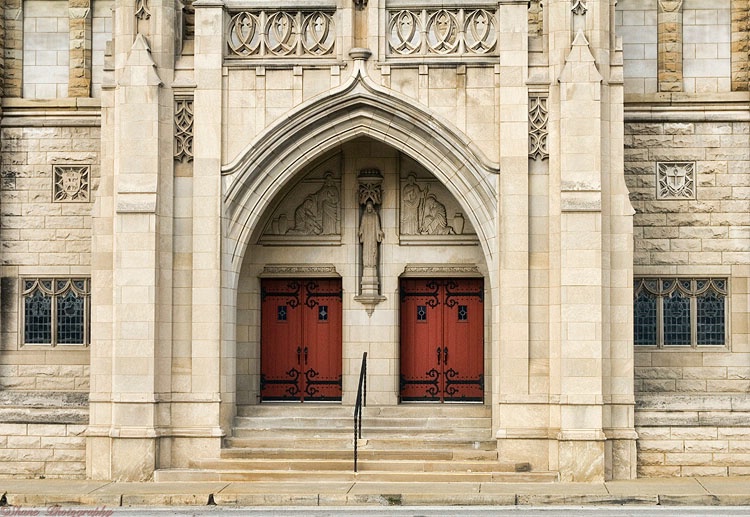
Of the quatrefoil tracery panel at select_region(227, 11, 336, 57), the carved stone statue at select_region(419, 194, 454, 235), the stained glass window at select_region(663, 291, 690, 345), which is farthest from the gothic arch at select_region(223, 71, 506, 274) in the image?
the stained glass window at select_region(663, 291, 690, 345)

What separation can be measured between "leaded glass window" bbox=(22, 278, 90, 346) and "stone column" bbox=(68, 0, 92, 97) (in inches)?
129

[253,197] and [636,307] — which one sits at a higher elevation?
[253,197]

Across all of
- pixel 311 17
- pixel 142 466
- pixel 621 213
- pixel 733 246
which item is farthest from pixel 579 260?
pixel 142 466

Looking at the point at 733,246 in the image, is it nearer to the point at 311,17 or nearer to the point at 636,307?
the point at 636,307

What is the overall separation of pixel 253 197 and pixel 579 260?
4985 mm

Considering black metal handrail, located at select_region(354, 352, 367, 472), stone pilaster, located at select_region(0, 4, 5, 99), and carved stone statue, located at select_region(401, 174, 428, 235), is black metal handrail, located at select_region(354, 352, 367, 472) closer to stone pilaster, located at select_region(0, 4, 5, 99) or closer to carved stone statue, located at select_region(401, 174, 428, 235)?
carved stone statue, located at select_region(401, 174, 428, 235)

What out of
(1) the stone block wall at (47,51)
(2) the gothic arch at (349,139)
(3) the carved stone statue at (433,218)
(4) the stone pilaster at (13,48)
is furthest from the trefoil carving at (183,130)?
(4) the stone pilaster at (13,48)

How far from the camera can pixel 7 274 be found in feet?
74.4

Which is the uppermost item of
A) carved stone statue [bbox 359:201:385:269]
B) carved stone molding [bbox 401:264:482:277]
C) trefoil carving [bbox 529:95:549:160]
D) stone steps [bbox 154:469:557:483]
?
trefoil carving [bbox 529:95:549:160]

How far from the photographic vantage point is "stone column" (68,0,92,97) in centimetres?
2305

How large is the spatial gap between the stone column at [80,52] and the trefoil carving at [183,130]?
3.45m

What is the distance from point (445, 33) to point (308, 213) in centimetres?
381

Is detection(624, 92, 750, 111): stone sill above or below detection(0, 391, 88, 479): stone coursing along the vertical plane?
above

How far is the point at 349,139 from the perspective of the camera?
2048 centimetres
